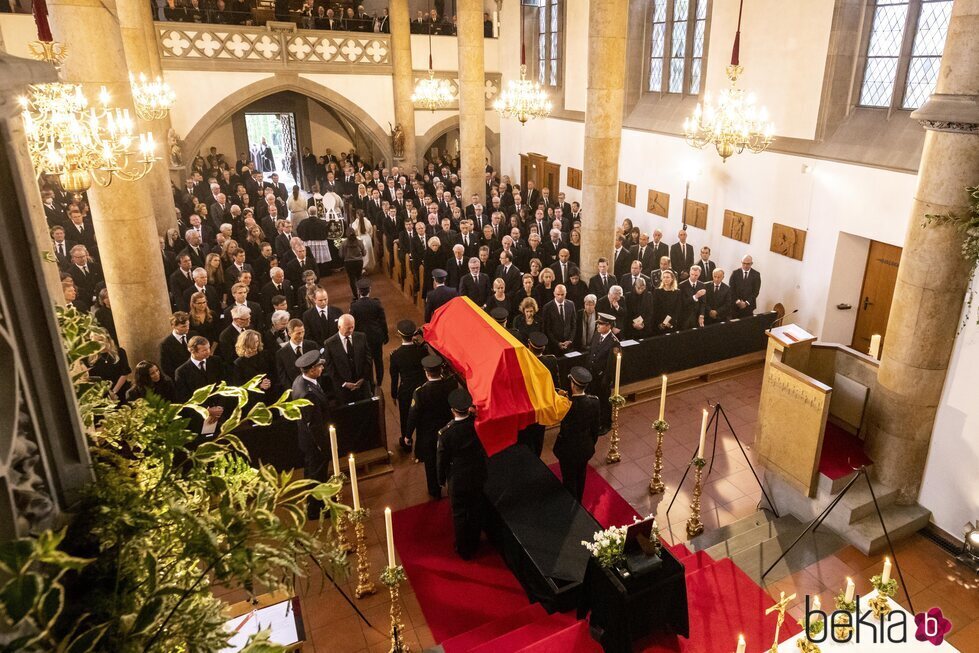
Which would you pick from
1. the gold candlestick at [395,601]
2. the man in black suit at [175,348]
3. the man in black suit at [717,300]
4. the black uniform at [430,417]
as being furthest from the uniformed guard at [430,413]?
the man in black suit at [717,300]

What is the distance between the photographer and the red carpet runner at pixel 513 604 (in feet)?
15.0

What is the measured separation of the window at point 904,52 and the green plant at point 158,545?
10.6 metres

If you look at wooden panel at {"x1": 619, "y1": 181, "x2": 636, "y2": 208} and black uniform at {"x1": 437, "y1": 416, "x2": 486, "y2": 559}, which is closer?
black uniform at {"x1": 437, "y1": 416, "x2": 486, "y2": 559}

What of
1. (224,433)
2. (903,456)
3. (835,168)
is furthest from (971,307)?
(224,433)

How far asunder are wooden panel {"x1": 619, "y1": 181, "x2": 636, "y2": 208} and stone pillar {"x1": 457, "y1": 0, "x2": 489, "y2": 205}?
3.16 m

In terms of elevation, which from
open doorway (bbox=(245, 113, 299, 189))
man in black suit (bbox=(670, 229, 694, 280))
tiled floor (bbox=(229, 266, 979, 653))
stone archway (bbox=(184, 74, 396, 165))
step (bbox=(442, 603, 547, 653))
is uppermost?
stone archway (bbox=(184, 74, 396, 165))

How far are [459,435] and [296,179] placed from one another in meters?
22.1

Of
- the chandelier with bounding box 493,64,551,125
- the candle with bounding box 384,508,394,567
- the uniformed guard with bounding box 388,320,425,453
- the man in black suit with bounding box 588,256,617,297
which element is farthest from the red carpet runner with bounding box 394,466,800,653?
the chandelier with bounding box 493,64,551,125

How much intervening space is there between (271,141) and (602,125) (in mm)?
19313

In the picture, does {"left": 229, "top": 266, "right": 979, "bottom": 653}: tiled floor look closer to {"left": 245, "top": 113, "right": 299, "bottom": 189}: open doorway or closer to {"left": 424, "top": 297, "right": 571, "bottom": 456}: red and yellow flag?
{"left": 424, "top": 297, "right": 571, "bottom": 456}: red and yellow flag

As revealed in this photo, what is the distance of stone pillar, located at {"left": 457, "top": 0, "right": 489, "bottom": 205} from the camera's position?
14.6m

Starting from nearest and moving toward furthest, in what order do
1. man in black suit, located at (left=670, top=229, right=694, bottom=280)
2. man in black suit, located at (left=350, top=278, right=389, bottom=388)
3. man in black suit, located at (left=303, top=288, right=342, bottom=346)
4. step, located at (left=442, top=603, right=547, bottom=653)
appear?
1. step, located at (left=442, top=603, right=547, bottom=653)
2. man in black suit, located at (left=303, top=288, right=342, bottom=346)
3. man in black suit, located at (left=350, top=278, right=389, bottom=388)
4. man in black suit, located at (left=670, top=229, right=694, bottom=280)

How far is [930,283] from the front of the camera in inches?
218

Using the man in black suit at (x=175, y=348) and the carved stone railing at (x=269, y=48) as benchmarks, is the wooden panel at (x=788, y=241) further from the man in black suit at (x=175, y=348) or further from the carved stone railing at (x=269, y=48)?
the carved stone railing at (x=269, y=48)
